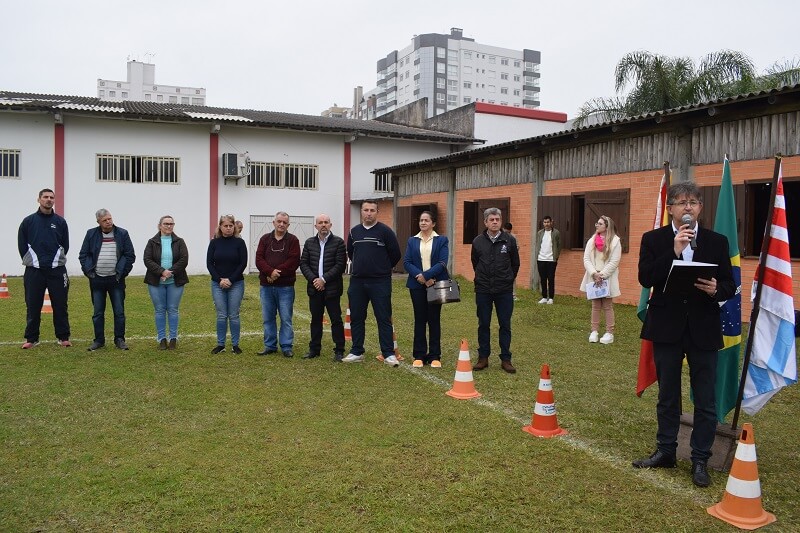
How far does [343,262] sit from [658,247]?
459cm

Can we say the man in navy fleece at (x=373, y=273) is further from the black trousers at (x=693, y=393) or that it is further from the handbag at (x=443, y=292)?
the black trousers at (x=693, y=393)

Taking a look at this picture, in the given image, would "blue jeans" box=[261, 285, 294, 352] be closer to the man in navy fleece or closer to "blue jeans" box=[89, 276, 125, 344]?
the man in navy fleece

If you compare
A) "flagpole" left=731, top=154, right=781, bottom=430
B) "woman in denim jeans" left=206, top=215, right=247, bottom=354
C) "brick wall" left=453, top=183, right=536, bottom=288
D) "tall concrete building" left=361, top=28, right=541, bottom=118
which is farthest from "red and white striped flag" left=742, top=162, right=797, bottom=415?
"tall concrete building" left=361, top=28, right=541, bottom=118

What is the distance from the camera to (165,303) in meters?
8.87

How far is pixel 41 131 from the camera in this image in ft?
71.1

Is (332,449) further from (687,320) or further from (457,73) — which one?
(457,73)

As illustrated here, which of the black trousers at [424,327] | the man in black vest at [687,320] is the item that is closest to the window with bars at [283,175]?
the black trousers at [424,327]

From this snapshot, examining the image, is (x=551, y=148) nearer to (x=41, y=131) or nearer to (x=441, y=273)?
(x=441, y=273)

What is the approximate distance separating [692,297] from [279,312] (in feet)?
17.8

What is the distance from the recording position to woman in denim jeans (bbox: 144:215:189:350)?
8.69 metres

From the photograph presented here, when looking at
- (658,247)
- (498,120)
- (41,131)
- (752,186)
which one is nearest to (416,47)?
(498,120)

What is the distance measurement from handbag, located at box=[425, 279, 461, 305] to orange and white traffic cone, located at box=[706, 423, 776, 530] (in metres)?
4.09

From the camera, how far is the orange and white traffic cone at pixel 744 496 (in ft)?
12.4

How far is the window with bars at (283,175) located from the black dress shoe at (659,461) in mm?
21557
